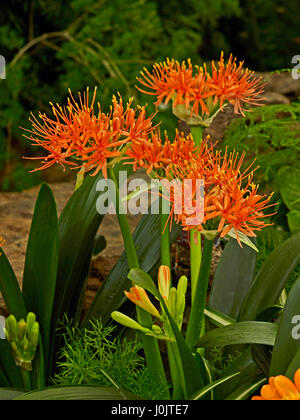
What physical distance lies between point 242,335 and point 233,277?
0.22m

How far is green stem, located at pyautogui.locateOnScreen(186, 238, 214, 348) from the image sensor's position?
593 mm

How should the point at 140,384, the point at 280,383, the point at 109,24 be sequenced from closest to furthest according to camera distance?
the point at 280,383 < the point at 140,384 < the point at 109,24

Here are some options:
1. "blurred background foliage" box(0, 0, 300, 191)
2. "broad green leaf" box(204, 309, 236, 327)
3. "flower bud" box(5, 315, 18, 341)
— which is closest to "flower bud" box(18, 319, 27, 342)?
"flower bud" box(5, 315, 18, 341)

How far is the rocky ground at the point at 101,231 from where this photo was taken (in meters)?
1.08

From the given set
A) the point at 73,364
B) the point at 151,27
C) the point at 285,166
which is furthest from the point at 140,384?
the point at 151,27

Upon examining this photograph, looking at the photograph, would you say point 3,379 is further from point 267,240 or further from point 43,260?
point 267,240

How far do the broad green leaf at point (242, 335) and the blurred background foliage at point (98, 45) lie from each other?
4.61 feet

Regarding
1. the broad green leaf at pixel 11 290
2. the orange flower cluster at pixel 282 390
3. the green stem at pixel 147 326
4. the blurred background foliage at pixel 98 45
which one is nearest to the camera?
the orange flower cluster at pixel 282 390

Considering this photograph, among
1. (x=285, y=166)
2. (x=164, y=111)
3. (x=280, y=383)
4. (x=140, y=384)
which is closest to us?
(x=280, y=383)

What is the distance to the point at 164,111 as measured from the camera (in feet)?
7.37

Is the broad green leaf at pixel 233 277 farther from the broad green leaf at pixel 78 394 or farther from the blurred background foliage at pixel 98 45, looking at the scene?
the blurred background foliage at pixel 98 45

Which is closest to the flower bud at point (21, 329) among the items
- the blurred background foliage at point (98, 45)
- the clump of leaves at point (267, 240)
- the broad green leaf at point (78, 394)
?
the broad green leaf at point (78, 394)
